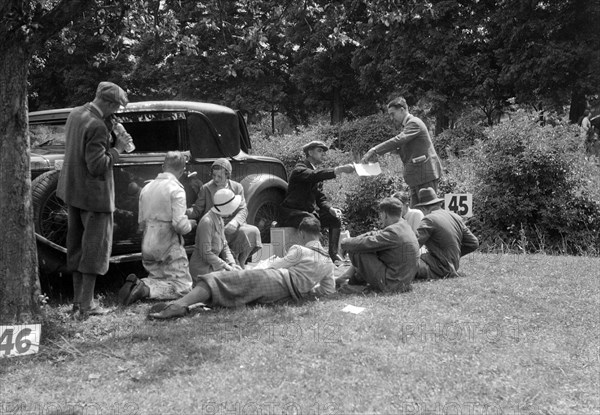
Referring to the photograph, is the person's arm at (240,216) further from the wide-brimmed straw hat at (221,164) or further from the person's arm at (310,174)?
the person's arm at (310,174)

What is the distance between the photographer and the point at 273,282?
642cm

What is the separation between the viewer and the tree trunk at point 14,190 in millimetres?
5324

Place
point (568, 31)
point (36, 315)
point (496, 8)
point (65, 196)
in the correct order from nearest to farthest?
point (36, 315) < point (65, 196) < point (568, 31) < point (496, 8)

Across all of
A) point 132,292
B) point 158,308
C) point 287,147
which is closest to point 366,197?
point 132,292

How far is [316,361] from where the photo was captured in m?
Result: 4.86

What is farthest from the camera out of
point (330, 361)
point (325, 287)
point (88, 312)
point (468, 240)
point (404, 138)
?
point (404, 138)

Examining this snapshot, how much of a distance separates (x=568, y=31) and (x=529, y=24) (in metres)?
1.13

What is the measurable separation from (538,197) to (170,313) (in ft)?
23.8

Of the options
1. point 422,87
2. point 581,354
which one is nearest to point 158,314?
point 581,354

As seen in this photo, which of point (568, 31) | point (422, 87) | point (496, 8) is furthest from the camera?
point (422, 87)

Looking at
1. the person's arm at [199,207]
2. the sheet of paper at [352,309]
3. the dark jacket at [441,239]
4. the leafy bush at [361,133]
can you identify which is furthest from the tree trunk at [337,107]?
the sheet of paper at [352,309]

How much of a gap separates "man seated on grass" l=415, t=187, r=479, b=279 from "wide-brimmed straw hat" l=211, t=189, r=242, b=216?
2121 millimetres

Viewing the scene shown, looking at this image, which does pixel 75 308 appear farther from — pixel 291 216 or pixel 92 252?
pixel 291 216

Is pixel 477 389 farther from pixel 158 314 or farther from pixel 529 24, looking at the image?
pixel 529 24
